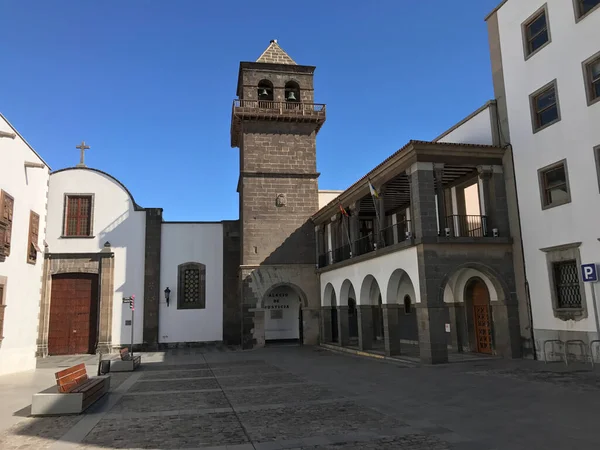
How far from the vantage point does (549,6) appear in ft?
50.6

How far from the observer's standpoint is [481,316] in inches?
714

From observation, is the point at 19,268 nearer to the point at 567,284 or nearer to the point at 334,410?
the point at 334,410

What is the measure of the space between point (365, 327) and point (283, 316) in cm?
949

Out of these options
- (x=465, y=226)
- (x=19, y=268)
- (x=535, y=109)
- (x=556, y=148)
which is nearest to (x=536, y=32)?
(x=535, y=109)

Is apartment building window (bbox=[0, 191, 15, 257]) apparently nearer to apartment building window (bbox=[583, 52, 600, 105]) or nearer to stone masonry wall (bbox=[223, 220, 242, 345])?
stone masonry wall (bbox=[223, 220, 242, 345])

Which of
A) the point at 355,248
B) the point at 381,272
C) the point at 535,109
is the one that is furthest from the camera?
the point at 355,248

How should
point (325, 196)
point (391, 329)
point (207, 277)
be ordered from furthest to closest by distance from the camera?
1. point (325, 196)
2. point (207, 277)
3. point (391, 329)

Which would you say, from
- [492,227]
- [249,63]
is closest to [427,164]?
[492,227]

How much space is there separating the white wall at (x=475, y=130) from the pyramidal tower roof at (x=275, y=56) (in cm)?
1184

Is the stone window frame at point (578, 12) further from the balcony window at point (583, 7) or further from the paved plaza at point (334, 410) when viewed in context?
the paved plaza at point (334, 410)

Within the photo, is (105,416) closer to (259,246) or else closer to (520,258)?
(520,258)

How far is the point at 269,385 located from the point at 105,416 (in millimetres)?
4551

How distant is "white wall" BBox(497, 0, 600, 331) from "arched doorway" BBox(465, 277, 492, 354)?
2.28m

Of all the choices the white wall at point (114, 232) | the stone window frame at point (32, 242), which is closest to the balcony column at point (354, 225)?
the white wall at point (114, 232)
